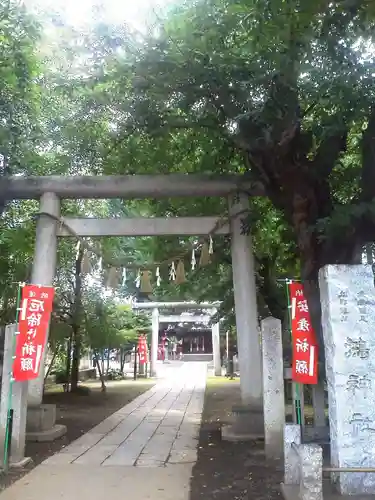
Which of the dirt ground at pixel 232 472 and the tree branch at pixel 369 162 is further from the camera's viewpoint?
the tree branch at pixel 369 162

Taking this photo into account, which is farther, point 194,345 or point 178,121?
point 194,345

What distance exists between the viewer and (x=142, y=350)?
25266 mm

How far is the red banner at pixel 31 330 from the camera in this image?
6605 millimetres

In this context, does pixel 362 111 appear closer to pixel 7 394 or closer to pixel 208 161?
pixel 208 161

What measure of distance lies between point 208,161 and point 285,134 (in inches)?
114

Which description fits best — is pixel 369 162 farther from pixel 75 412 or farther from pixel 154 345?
pixel 154 345

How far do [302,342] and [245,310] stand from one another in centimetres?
245

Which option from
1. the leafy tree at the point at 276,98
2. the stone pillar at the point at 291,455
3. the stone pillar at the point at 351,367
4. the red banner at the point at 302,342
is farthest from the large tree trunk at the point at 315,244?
the stone pillar at the point at 291,455

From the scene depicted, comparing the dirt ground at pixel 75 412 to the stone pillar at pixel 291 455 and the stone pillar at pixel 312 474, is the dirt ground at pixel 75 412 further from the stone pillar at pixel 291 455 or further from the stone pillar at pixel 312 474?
the stone pillar at pixel 312 474

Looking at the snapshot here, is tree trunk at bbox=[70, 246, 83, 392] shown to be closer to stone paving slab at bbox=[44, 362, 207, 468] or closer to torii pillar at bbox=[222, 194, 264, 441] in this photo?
stone paving slab at bbox=[44, 362, 207, 468]

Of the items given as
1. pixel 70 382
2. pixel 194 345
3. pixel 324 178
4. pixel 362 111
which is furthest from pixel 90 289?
pixel 194 345

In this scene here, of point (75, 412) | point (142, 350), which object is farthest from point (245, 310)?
point (142, 350)

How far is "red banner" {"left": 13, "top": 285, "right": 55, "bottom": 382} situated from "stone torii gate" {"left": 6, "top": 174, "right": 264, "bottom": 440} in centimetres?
157

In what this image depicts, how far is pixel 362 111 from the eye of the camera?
610cm
